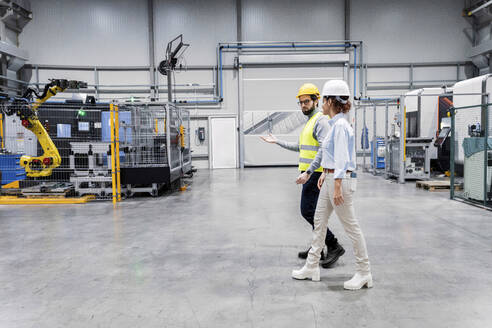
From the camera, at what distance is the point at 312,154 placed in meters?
3.29

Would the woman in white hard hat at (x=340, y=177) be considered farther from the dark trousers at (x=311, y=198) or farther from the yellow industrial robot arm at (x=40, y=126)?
the yellow industrial robot arm at (x=40, y=126)

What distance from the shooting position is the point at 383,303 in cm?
268

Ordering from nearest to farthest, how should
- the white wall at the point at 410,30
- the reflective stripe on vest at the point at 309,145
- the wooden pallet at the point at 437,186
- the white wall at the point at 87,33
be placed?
1. the reflective stripe on vest at the point at 309,145
2. the wooden pallet at the point at 437,186
3. the white wall at the point at 87,33
4. the white wall at the point at 410,30

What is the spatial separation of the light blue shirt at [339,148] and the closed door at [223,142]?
12232 mm

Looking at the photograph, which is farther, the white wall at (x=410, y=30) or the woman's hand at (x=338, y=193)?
the white wall at (x=410, y=30)

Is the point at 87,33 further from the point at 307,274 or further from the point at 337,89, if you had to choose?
the point at 307,274

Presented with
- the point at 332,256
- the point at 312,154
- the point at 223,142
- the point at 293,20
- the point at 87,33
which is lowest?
the point at 332,256

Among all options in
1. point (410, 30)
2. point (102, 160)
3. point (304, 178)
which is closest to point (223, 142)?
point (102, 160)

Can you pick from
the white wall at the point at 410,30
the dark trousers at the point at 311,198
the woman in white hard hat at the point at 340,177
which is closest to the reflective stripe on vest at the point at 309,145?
the dark trousers at the point at 311,198

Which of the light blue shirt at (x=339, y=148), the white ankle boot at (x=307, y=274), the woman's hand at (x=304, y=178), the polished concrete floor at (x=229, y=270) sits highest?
the light blue shirt at (x=339, y=148)

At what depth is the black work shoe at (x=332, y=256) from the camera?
344cm

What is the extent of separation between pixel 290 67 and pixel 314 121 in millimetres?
12179

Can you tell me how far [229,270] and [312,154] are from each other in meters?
1.38

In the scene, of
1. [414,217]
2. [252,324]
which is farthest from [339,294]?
[414,217]
